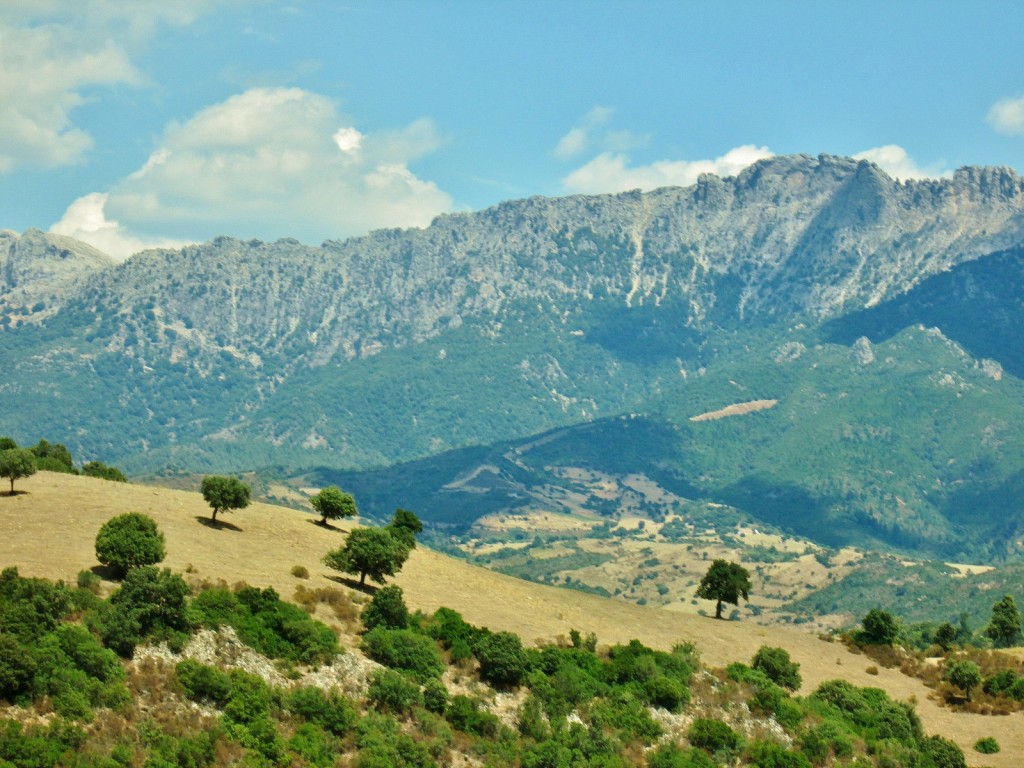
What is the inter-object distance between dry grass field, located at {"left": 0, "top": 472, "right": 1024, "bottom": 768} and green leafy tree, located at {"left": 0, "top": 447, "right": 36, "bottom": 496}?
6.39 ft

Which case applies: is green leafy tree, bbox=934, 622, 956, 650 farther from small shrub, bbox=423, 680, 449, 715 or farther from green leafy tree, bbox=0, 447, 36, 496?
green leafy tree, bbox=0, 447, 36, 496

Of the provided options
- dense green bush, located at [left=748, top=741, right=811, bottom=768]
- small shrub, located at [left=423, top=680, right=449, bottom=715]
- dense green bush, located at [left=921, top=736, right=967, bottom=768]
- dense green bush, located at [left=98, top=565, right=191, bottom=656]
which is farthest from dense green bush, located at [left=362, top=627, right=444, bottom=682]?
dense green bush, located at [left=921, top=736, right=967, bottom=768]

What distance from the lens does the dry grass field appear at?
322 ft

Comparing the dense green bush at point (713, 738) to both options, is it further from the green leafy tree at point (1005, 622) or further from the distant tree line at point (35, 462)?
the green leafy tree at point (1005, 622)

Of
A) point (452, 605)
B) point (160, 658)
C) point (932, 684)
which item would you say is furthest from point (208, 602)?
point (932, 684)

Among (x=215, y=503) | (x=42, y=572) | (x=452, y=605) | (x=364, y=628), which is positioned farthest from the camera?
(x=215, y=503)

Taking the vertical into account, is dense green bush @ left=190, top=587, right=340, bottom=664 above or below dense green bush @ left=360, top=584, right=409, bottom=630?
below

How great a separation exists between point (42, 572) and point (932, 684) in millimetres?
75560

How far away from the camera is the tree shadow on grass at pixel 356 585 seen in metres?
104

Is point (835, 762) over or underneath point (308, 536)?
underneath

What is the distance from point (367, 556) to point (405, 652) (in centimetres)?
1733

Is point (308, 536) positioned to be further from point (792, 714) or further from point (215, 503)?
point (792, 714)

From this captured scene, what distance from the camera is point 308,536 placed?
11881cm

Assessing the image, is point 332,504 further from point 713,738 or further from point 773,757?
point 773,757
